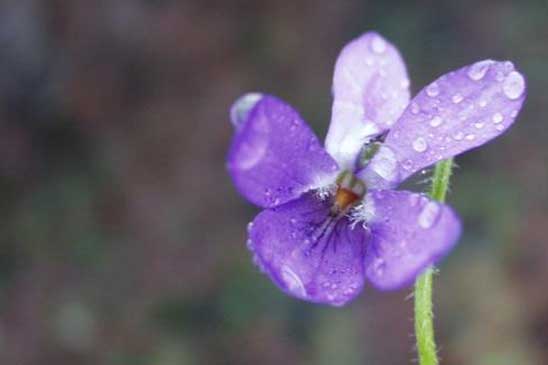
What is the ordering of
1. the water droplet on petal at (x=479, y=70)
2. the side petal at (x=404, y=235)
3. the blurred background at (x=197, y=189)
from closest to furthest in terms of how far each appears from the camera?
1. the side petal at (x=404, y=235)
2. the water droplet on petal at (x=479, y=70)
3. the blurred background at (x=197, y=189)

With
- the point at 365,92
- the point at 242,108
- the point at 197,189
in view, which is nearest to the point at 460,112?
the point at 365,92

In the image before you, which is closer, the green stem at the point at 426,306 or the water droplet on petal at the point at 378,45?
the green stem at the point at 426,306

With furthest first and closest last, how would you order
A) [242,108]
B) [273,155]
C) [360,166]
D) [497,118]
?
[360,166]
[497,118]
[273,155]
[242,108]

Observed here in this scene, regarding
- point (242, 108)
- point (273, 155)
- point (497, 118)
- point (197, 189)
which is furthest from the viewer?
point (197, 189)

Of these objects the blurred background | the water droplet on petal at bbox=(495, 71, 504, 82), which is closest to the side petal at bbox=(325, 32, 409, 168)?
the water droplet on petal at bbox=(495, 71, 504, 82)

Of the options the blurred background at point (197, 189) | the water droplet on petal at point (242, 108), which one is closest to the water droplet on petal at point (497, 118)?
the water droplet on petal at point (242, 108)

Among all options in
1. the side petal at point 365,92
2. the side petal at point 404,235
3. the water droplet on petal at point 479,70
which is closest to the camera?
the side petal at point 404,235

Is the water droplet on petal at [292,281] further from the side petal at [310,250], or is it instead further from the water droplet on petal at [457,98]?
the water droplet on petal at [457,98]

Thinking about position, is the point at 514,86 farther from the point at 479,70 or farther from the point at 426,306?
the point at 426,306
